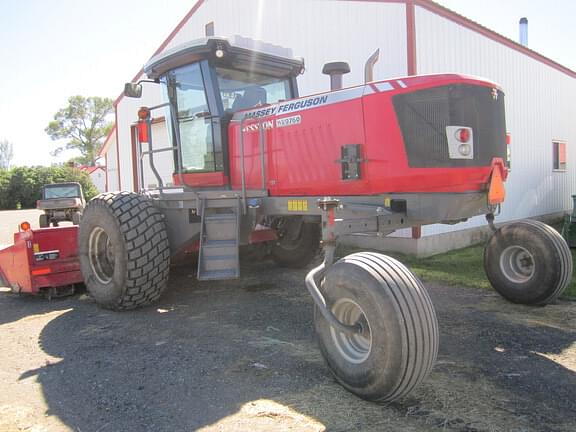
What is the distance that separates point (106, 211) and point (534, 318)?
15.1 feet

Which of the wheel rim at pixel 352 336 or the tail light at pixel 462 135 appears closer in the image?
the wheel rim at pixel 352 336

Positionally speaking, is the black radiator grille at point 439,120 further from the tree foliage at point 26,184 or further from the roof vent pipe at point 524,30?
the tree foliage at point 26,184

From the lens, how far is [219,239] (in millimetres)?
5172

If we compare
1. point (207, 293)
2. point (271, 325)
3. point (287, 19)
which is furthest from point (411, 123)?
point (287, 19)

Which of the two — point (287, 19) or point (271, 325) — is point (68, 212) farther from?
point (271, 325)

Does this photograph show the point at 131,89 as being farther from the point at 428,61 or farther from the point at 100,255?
the point at 428,61

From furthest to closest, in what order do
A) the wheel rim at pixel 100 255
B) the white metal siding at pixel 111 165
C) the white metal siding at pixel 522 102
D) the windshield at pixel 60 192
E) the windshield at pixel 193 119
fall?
the white metal siding at pixel 111 165 < the windshield at pixel 60 192 < the white metal siding at pixel 522 102 < the wheel rim at pixel 100 255 < the windshield at pixel 193 119

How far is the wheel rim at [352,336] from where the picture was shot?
3248 millimetres

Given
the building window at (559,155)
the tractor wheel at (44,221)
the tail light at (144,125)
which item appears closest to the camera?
the tail light at (144,125)

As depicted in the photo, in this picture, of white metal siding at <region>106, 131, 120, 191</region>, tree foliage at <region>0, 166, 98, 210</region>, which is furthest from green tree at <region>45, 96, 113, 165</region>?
white metal siding at <region>106, 131, 120, 191</region>

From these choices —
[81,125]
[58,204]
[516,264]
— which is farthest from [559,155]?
[81,125]

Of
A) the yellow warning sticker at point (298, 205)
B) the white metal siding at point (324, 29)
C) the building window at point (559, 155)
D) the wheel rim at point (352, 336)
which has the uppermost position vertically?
the white metal siding at point (324, 29)

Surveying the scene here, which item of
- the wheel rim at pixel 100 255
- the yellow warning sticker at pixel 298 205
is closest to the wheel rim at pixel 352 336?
the yellow warning sticker at pixel 298 205

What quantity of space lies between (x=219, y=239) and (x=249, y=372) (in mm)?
1804
